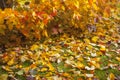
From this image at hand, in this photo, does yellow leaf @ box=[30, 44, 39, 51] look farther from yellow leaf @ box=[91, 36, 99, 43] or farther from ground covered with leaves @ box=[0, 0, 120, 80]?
yellow leaf @ box=[91, 36, 99, 43]

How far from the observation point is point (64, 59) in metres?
4.37

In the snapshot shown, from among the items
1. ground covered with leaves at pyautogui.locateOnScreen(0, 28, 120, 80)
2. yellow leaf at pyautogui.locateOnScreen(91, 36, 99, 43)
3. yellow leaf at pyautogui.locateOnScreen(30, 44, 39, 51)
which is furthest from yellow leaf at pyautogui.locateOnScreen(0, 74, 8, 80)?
yellow leaf at pyautogui.locateOnScreen(91, 36, 99, 43)

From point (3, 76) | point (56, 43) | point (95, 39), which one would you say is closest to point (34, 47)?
point (56, 43)

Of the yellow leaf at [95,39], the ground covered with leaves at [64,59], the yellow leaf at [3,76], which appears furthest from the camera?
the yellow leaf at [95,39]

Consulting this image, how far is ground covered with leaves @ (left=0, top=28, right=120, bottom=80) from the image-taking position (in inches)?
153

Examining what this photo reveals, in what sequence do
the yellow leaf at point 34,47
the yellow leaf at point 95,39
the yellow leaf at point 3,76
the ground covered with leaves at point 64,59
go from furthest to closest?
1. the yellow leaf at point 95,39
2. the yellow leaf at point 34,47
3. the ground covered with leaves at point 64,59
4. the yellow leaf at point 3,76

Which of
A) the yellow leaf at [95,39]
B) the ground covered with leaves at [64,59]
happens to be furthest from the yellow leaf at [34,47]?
the yellow leaf at [95,39]

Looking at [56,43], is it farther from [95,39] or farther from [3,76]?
[3,76]

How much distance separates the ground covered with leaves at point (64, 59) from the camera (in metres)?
3.90

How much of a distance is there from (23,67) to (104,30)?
223 cm

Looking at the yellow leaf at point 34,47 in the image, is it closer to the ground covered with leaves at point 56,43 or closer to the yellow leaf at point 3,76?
the ground covered with leaves at point 56,43

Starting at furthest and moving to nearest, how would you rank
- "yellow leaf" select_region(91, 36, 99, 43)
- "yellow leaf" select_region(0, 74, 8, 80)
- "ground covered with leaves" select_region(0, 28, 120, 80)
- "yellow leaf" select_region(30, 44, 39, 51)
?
"yellow leaf" select_region(91, 36, 99, 43) < "yellow leaf" select_region(30, 44, 39, 51) < "ground covered with leaves" select_region(0, 28, 120, 80) < "yellow leaf" select_region(0, 74, 8, 80)

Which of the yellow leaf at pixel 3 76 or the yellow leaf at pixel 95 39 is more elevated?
the yellow leaf at pixel 95 39

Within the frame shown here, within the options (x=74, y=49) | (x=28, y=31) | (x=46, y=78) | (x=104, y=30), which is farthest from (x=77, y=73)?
(x=104, y=30)
